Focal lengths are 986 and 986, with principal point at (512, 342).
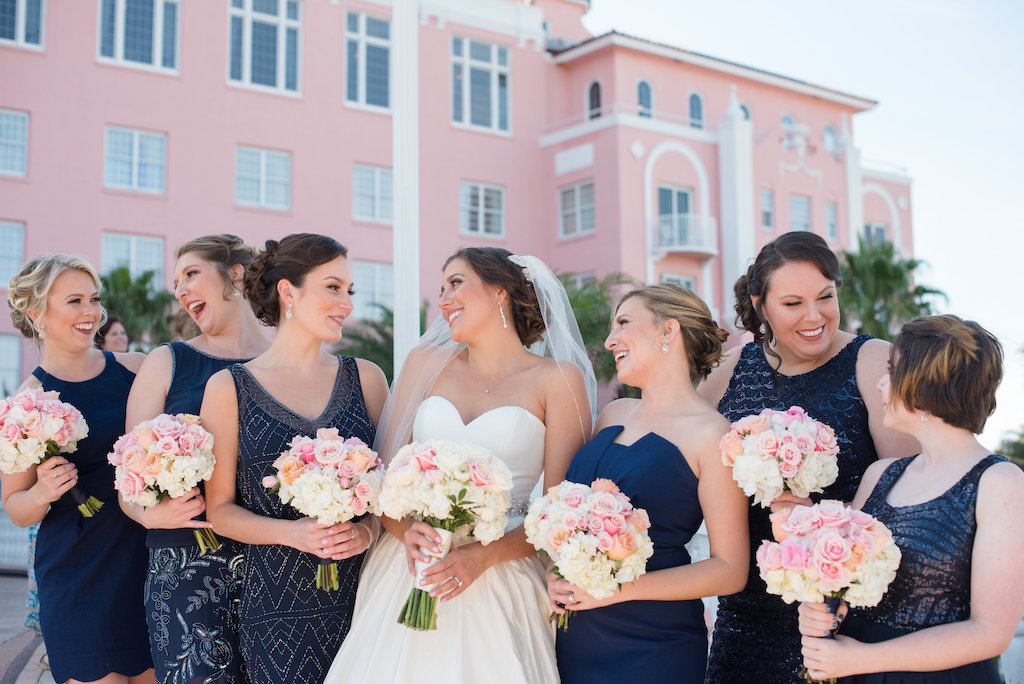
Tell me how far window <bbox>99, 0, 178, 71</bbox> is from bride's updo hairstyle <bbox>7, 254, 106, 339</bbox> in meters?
22.8

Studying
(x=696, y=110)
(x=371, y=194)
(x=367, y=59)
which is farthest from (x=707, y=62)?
(x=371, y=194)

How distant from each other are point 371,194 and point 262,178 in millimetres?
3272

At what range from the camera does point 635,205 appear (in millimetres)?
30750

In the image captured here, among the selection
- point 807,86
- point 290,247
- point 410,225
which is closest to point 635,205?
point 807,86

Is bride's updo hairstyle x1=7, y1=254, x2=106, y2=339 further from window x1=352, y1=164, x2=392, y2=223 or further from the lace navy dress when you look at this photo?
window x1=352, y1=164, x2=392, y2=223

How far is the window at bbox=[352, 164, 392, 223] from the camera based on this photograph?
94.8 feet

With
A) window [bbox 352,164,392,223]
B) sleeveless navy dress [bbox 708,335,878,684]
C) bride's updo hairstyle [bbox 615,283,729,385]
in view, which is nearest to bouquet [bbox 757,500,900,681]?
sleeveless navy dress [bbox 708,335,878,684]

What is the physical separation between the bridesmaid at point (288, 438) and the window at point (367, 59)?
2563 centimetres

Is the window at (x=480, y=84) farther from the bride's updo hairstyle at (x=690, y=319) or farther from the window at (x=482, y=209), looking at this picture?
the bride's updo hairstyle at (x=690, y=319)

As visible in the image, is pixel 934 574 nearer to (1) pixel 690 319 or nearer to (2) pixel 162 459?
(1) pixel 690 319

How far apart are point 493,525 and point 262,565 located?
1094 mm

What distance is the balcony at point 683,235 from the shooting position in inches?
1224

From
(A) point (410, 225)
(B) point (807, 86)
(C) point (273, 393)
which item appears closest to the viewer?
(C) point (273, 393)

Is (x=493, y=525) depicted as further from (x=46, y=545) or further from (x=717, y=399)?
(x=46, y=545)
